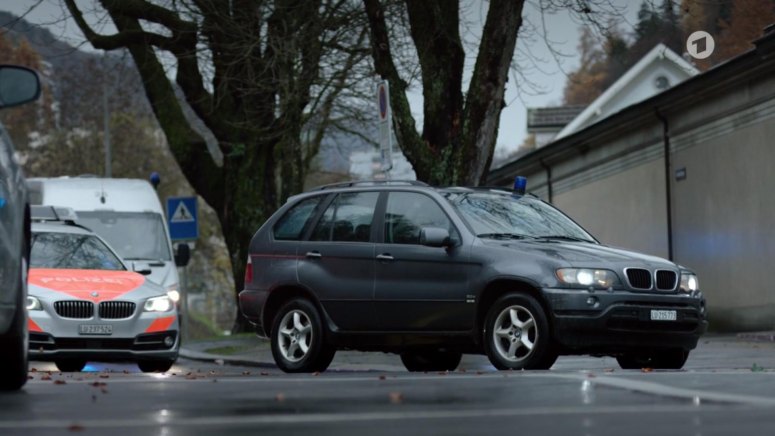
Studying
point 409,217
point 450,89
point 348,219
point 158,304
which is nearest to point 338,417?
point 409,217

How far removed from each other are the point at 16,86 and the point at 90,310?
8.13m

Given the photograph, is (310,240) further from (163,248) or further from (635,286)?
(163,248)

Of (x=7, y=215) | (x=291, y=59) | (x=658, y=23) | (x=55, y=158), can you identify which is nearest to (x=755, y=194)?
(x=658, y=23)

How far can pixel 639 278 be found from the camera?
42.4 ft

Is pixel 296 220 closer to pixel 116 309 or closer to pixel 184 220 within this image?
pixel 116 309

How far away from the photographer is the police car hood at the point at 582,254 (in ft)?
41.8

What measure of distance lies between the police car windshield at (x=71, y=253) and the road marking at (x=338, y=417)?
11248 mm

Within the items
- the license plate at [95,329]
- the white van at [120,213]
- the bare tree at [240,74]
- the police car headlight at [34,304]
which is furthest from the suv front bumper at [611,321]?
the bare tree at [240,74]

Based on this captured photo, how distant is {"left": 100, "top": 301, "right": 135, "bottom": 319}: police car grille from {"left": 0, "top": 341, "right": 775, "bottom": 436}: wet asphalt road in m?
6.67

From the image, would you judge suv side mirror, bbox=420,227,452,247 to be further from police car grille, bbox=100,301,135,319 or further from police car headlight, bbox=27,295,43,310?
police car headlight, bbox=27,295,43,310

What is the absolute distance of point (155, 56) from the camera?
30.0m

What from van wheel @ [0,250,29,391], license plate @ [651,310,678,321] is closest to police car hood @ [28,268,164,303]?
license plate @ [651,310,678,321]

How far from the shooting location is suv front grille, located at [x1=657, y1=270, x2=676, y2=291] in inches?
515

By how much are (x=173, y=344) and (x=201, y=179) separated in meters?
13.7
